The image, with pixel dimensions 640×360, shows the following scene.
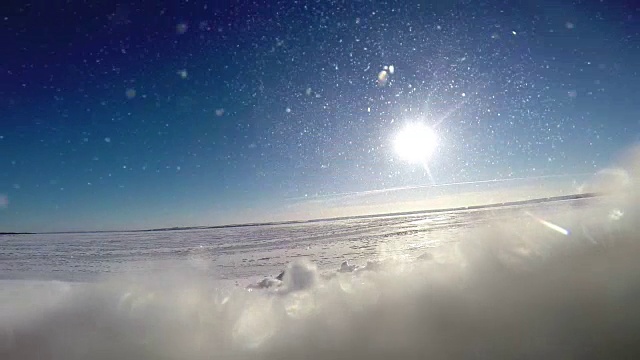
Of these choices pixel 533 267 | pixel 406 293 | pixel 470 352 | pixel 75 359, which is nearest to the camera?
pixel 470 352

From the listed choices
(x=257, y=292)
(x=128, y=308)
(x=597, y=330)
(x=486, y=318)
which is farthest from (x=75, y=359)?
(x=597, y=330)

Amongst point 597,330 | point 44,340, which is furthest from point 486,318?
point 44,340

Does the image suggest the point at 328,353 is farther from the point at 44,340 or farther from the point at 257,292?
the point at 44,340

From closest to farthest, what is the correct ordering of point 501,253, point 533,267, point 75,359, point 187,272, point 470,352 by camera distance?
point 470,352 → point 75,359 → point 533,267 → point 501,253 → point 187,272

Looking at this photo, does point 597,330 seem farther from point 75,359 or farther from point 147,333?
point 75,359

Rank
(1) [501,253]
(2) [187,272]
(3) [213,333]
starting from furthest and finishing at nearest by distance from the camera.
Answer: (2) [187,272] < (1) [501,253] < (3) [213,333]

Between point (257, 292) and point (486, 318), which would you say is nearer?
point (486, 318)

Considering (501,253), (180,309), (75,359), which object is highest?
(501,253)

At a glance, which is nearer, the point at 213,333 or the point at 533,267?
the point at 213,333

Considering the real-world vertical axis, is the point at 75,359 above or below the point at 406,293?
below
